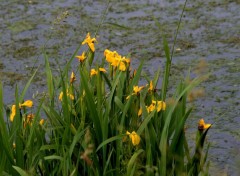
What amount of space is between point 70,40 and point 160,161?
11.0 feet

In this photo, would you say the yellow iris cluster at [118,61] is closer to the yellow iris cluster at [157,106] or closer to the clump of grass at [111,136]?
the clump of grass at [111,136]

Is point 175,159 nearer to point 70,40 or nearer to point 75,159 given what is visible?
point 75,159

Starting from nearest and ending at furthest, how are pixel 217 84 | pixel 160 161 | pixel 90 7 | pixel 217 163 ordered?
pixel 160 161, pixel 217 163, pixel 217 84, pixel 90 7

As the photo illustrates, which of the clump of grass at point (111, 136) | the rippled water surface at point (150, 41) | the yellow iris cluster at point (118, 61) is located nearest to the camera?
the clump of grass at point (111, 136)

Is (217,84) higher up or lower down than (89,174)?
lower down

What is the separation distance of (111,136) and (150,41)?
9.92 ft

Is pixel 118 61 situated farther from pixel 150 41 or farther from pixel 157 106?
pixel 150 41

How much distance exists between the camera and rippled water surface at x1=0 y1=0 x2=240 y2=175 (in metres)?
3.99

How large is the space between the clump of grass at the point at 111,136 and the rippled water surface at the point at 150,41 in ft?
3.50

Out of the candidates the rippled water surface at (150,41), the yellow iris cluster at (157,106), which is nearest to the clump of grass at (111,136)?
the yellow iris cluster at (157,106)

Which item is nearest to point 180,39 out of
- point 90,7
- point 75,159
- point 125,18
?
point 125,18

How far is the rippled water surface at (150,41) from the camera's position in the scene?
13.1ft

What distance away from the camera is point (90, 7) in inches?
248

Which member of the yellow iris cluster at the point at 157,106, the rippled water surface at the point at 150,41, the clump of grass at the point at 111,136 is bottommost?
the rippled water surface at the point at 150,41
